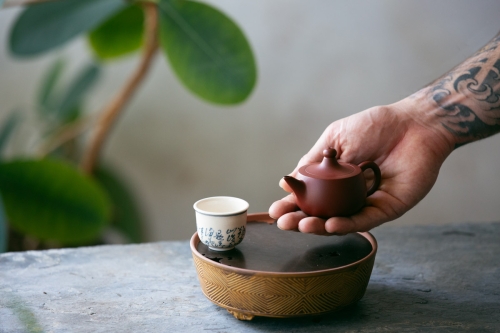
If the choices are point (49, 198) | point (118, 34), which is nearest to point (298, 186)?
point (49, 198)

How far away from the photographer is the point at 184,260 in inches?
58.7

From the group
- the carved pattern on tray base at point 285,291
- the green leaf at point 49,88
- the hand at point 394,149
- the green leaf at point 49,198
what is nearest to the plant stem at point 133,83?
the green leaf at point 49,198

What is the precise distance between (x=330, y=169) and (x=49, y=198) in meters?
1.22

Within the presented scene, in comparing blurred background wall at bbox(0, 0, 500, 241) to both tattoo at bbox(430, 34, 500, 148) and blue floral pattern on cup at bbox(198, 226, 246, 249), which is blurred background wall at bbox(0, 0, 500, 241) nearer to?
tattoo at bbox(430, 34, 500, 148)

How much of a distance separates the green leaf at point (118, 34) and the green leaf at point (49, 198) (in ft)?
1.92

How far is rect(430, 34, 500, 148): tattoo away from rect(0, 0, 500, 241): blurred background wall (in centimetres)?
111

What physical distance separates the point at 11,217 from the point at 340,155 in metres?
1.26

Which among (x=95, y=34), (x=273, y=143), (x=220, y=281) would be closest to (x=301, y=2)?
(x=273, y=143)

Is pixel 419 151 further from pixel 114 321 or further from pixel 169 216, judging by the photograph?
pixel 169 216

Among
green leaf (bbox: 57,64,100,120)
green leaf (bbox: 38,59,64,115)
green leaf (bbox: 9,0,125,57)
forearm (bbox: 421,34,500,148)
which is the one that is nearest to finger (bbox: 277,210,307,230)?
forearm (bbox: 421,34,500,148)

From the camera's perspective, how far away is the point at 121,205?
2.81 m

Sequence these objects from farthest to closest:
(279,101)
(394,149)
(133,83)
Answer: (279,101) → (133,83) → (394,149)

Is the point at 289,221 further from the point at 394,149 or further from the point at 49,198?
the point at 49,198

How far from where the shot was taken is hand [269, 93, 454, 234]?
1269 mm
